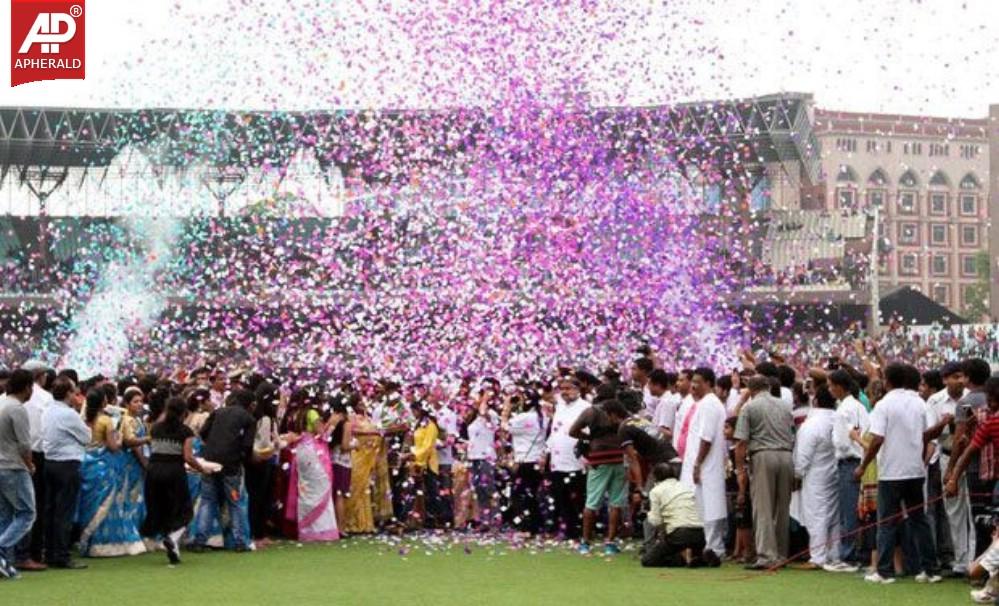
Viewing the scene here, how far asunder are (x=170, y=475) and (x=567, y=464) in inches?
141

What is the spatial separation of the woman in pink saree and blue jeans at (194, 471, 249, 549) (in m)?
1.17

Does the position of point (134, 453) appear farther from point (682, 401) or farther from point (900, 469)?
point (900, 469)

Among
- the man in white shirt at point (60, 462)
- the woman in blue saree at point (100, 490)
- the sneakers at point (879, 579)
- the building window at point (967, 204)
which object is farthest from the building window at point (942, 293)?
the man in white shirt at point (60, 462)

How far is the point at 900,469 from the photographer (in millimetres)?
11875

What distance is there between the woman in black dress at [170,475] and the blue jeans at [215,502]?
94 centimetres

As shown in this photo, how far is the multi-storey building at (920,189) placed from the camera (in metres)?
114

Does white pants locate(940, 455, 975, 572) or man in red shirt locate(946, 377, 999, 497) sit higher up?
man in red shirt locate(946, 377, 999, 497)

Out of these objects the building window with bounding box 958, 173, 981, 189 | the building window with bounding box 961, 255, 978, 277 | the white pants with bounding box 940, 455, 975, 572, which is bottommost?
the white pants with bounding box 940, 455, 975, 572

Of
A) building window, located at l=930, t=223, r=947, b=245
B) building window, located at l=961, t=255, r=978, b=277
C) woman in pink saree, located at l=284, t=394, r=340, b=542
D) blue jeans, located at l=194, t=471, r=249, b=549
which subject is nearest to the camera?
blue jeans, located at l=194, t=471, r=249, b=549

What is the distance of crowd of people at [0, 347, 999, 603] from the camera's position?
12.1 meters

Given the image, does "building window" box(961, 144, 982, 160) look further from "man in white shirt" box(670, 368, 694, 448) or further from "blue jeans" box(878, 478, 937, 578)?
"blue jeans" box(878, 478, 937, 578)

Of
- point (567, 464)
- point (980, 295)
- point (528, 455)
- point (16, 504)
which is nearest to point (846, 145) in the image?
point (980, 295)

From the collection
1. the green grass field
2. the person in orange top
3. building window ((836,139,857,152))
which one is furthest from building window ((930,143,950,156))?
the green grass field

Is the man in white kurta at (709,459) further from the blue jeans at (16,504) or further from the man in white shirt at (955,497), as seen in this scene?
the blue jeans at (16,504)
